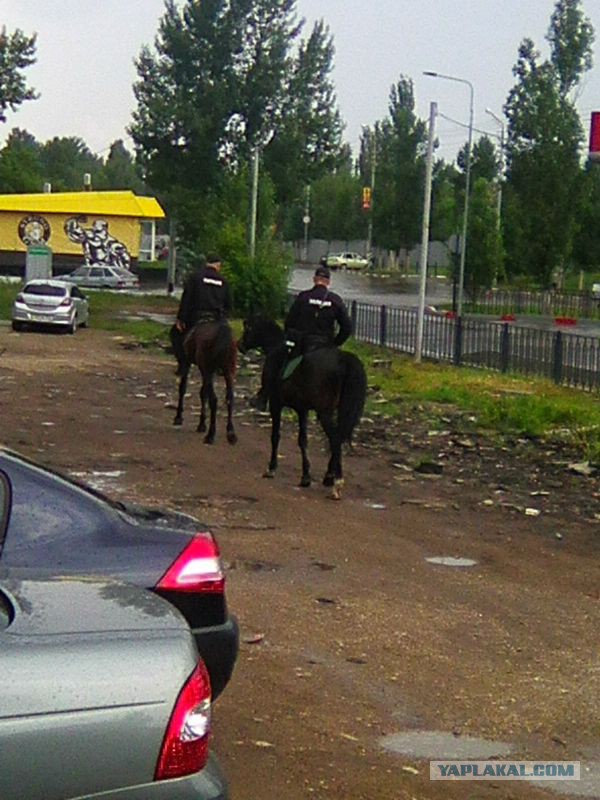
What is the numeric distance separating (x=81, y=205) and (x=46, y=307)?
3335cm

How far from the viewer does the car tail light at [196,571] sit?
19.1ft

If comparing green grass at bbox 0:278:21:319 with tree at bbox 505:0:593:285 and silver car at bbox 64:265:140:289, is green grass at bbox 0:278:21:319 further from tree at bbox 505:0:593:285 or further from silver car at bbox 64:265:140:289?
tree at bbox 505:0:593:285

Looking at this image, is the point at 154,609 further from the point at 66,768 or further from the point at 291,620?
the point at 291,620

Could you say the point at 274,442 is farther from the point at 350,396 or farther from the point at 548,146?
the point at 548,146

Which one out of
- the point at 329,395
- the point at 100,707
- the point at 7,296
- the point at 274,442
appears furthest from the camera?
the point at 7,296

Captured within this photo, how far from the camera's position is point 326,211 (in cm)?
11325

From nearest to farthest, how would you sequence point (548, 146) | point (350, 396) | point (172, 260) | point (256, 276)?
1. point (350, 396)
2. point (256, 276)
3. point (548, 146)
4. point (172, 260)

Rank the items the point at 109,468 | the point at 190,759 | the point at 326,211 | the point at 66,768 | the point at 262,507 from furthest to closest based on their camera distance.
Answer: the point at 326,211 < the point at 109,468 < the point at 262,507 < the point at 190,759 < the point at 66,768

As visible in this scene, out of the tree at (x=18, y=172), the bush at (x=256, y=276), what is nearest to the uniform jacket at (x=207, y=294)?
the bush at (x=256, y=276)

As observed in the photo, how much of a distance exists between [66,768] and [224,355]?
1330 centimetres

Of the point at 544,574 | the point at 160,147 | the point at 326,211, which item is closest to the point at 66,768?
the point at 544,574

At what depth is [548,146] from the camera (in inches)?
2159

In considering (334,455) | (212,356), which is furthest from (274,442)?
(212,356)

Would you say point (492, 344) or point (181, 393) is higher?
point (181, 393)
